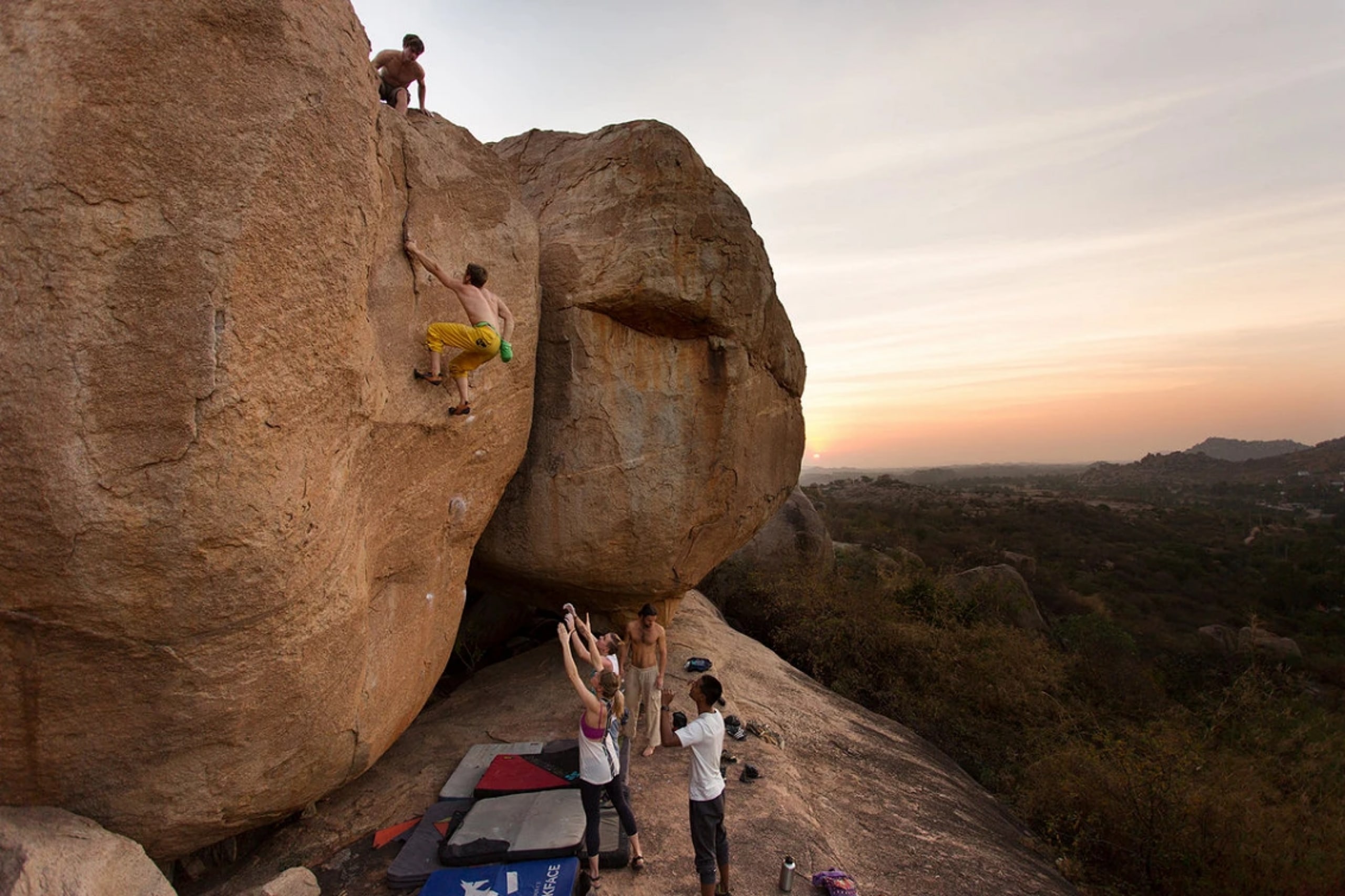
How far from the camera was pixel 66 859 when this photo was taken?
11.5 feet

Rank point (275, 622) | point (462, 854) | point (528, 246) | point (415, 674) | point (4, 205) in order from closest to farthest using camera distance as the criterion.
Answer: point (4, 205), point (275, 622), point (462, 854), point (415, 674), point (528, 246)

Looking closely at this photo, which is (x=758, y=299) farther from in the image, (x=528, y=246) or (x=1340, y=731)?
(x=1340, y=731)

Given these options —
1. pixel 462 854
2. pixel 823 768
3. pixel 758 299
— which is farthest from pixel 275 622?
pixel 758 299

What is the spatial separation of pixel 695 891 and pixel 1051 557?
2831 centimetres

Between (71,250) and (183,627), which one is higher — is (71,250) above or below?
above

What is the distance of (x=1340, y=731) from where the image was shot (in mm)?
9375

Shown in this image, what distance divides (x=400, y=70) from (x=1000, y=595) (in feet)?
51.7

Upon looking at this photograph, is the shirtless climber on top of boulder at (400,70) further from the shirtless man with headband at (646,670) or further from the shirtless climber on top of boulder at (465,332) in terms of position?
the shirtless man with headband at (646,670)

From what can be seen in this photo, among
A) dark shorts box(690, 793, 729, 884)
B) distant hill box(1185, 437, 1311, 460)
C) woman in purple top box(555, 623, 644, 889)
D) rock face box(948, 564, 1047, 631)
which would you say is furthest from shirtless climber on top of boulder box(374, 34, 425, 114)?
distant hill box(1185, 437, 1311, 460)

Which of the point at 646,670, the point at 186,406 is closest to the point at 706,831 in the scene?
the point at 646,670

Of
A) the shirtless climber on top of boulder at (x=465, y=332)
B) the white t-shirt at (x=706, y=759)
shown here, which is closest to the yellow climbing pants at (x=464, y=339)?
the shirtless climber on top of boulder at (x=465, y=332)

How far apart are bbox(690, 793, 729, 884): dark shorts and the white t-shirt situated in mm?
53

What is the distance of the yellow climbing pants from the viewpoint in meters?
5.18

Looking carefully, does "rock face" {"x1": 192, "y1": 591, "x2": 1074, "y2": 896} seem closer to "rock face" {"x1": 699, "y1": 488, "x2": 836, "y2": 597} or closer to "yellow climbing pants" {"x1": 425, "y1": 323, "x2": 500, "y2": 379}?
"yellow climbing pants" {"x1": 425, "y1": 323, "x2": 500, "y2": 379}
